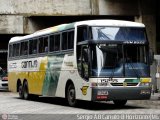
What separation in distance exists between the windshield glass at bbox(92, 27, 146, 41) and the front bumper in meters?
1.69

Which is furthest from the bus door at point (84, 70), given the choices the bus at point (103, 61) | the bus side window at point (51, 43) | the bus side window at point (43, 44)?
the bus side window at point (43, 44)

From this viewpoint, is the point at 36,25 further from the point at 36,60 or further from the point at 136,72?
the point at 136,72

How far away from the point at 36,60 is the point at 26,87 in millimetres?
2448

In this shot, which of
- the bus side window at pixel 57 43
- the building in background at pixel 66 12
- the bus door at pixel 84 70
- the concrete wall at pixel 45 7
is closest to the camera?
the bus door at pixel 84 70

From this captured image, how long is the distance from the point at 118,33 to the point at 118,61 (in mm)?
1063

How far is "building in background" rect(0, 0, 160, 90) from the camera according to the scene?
113ft

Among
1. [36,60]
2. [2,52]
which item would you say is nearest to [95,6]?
[2,52]

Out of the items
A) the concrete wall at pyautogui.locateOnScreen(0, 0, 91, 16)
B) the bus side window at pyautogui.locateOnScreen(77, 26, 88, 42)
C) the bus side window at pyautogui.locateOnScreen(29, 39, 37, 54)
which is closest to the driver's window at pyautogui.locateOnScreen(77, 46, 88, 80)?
the bus side window at pyautogui.locateOnScreen(77, 26, 88, 42)

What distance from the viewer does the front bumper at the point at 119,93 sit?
59.2ft

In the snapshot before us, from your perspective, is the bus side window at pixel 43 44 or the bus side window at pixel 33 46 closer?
the bus side window at pixel 43 44

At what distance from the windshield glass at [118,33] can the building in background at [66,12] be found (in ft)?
51.0

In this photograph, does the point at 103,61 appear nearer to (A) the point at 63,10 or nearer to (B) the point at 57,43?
(B) the point at 57,43

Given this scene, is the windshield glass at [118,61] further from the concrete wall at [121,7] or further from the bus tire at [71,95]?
the concrete wall at [121,7]

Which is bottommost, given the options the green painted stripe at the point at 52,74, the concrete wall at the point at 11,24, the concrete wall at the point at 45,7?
the green painted stripe at the point at 52,74
